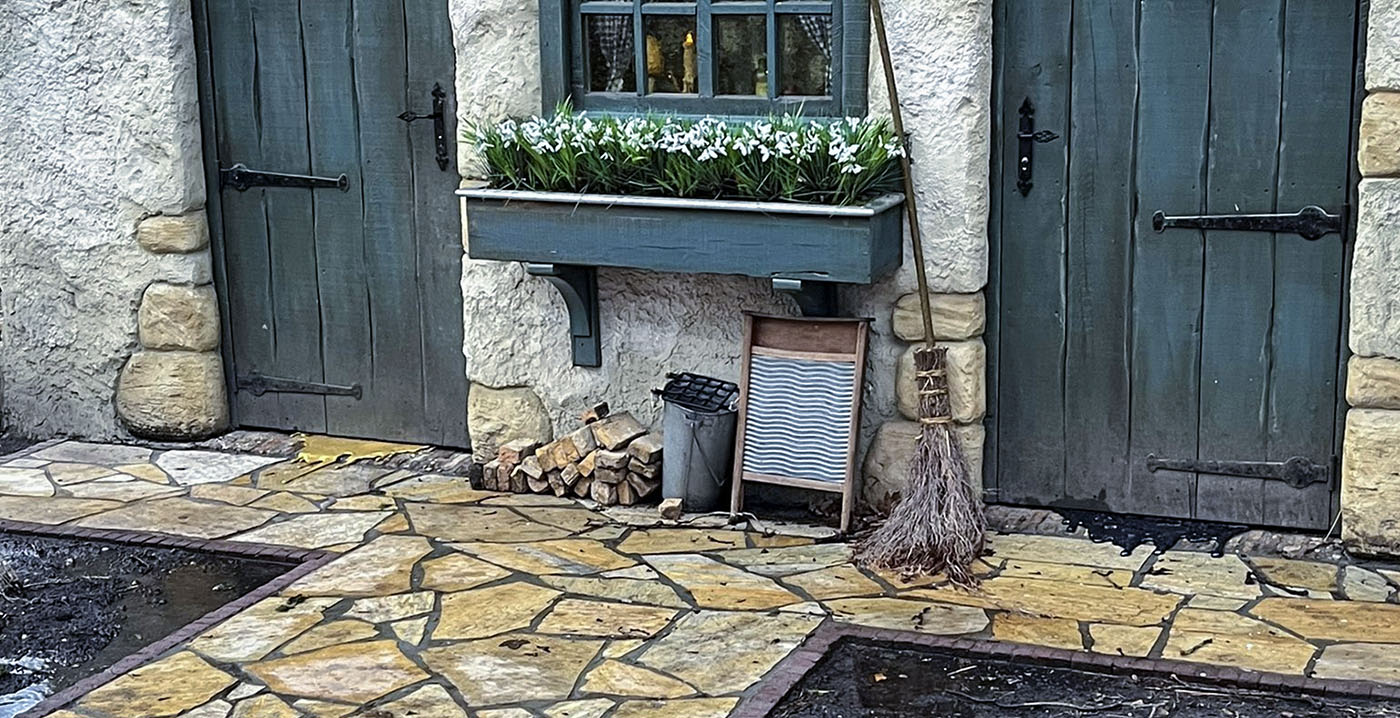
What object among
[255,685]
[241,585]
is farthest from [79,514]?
[255,685]

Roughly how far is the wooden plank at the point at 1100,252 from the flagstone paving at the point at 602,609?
0.29 meters

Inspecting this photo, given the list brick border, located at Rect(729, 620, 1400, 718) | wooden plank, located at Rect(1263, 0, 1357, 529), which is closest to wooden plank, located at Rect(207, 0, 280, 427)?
brick border, located at Rect(729, 620, 1400, 718)

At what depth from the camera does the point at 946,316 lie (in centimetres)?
500

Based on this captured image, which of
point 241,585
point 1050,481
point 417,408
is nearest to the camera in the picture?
point 241,585

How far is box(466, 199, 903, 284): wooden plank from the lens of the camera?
15.6 ft

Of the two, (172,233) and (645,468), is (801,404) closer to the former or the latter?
(645,468)

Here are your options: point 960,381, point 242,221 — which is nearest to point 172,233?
point 242,221

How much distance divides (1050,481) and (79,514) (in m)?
3.07

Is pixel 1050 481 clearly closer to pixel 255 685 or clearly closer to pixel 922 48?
pixel 922 48

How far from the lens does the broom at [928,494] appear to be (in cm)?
468

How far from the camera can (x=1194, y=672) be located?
3939 millimetres

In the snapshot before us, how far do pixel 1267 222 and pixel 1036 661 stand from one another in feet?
5.01

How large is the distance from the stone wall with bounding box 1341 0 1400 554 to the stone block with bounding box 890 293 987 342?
1048 mm

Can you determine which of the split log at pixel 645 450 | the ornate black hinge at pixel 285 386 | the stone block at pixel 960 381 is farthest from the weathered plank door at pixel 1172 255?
the ornate black hinge at pixel 285 386
